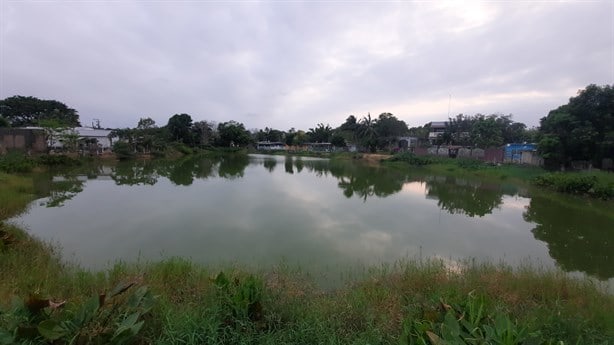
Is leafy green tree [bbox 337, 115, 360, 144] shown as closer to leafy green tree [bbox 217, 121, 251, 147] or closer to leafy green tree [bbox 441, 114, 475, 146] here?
leafy green tree [bbox 441, 114, 475, 146]

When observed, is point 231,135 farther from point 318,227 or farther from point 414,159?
point 318,227

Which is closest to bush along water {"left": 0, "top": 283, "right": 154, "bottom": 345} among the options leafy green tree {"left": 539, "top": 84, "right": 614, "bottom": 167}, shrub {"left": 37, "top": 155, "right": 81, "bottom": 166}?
shrub {"left": 37, "top": 155, "right": 81, "bottom": 166}

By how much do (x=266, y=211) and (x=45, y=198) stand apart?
706 cm

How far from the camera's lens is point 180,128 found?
42.0 m

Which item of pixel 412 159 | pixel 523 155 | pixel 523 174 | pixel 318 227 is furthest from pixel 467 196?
pixel 412 159

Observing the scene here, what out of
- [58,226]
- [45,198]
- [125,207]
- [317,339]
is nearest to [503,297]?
[317,339]

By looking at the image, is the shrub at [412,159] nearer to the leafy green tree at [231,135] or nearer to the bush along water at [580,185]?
the bush along water at [580,185]

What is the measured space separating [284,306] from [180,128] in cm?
4324

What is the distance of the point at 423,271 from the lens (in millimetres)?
4168

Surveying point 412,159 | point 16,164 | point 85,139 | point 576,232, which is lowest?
point 576,232

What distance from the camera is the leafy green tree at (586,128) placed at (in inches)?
616

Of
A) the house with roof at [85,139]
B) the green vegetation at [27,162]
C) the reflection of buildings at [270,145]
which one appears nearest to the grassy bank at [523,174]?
the green vegetation at [27,162]

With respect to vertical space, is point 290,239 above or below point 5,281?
below

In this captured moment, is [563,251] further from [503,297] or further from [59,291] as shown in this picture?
[59,291]
